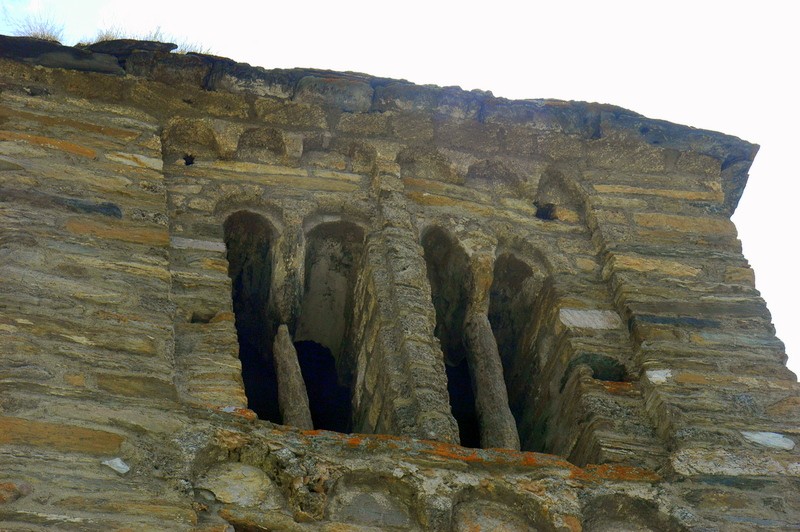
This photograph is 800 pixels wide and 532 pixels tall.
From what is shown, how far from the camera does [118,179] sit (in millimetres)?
Answer: 8383

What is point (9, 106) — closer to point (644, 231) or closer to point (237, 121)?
point (237, 121)

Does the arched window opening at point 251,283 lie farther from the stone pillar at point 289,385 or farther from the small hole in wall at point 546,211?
the small hole in wall at point 546,211

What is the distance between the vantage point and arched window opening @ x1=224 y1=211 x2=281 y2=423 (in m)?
8.56

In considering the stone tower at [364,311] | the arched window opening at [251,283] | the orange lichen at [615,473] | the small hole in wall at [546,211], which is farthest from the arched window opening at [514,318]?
the orange lichen at [615,473]

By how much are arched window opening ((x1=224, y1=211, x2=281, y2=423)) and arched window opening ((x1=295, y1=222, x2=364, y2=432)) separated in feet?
0.92

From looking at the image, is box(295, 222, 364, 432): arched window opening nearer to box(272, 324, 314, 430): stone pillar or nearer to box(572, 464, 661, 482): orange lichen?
box(272, 324, 314, 430): stone pillar

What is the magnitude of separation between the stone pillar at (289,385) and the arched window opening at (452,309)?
4.08ft

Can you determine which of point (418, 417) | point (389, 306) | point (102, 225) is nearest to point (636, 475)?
point (418, 417)

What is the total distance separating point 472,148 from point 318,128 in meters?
1.13

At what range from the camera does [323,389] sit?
8.52 m

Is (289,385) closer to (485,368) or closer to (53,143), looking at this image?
(485,368)

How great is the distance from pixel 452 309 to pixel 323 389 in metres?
1.12

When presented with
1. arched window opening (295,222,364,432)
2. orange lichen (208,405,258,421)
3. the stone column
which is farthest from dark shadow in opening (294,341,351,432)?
orange lichen (208,405,258,421)

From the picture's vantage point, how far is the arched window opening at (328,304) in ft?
28.6
